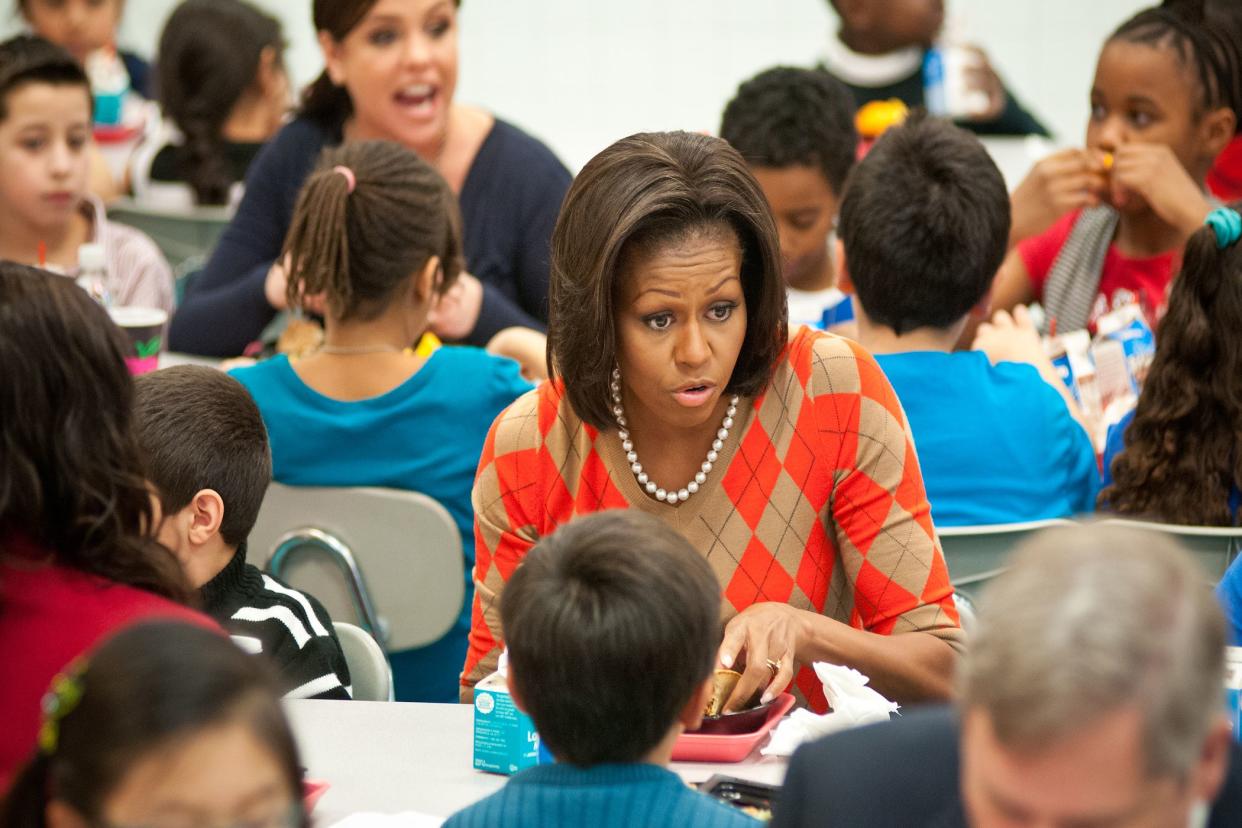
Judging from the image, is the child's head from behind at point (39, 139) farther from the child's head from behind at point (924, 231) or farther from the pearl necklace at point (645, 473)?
the pearl necklace at point (645, 473)

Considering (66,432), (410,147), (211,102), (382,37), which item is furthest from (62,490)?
(211,102)

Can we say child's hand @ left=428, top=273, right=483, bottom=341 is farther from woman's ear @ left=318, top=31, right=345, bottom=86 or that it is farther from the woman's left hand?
the woman's left hand

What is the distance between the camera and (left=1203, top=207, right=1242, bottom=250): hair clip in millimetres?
2678

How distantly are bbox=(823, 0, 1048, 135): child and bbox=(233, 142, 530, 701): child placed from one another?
3079mm

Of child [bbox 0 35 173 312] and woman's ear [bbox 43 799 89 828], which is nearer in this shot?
woman's ear [bbox 43 799 89 828]

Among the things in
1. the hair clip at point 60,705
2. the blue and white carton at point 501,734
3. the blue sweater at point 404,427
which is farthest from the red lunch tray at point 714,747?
the blue sweater at point 404,427

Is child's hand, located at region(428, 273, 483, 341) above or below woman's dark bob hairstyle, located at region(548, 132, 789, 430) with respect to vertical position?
below

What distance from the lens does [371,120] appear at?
11.9ft

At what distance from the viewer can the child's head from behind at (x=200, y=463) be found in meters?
2.18

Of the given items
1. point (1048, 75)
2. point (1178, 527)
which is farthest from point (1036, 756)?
point (1048, 75)

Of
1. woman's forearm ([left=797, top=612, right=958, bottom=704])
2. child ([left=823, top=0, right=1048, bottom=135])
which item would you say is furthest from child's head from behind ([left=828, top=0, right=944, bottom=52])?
woman's forearm ([left=797, top=612, right=958, bottom=704])

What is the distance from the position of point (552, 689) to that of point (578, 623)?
0.23 ft

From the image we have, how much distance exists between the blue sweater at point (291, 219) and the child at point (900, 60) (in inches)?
91.5

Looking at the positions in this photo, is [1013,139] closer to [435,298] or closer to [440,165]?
[440,165]
